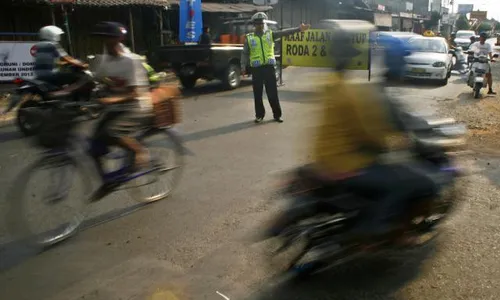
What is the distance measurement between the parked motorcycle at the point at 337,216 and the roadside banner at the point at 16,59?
416 inches

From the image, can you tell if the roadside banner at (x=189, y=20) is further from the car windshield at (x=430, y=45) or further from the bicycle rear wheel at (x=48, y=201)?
the bicycle rear wheel at (x=48, y=201)

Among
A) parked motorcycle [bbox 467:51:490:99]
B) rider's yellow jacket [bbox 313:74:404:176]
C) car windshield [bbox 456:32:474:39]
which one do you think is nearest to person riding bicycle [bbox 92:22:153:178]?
rider's yellow jacket [bbox 313:74:404:176]

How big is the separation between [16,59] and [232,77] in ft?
18.5

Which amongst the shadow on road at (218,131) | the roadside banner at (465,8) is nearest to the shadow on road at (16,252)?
the shadow on road at (218,131)

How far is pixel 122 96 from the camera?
4.41 metres

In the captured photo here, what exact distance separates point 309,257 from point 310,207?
16.4 inches

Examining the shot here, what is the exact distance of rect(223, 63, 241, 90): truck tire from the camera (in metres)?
13.6

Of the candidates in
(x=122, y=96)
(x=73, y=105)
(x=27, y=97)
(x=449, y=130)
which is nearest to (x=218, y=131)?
(x=27, y=97)

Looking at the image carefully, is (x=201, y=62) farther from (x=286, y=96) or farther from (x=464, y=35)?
(x=464, y=35)

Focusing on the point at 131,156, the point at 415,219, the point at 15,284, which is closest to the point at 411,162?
the point at 415,219

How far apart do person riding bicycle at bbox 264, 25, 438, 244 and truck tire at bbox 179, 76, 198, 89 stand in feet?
34.4

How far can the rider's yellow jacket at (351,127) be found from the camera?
3234mm

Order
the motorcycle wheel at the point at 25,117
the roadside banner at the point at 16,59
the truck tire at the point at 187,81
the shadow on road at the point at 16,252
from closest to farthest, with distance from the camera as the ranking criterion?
the shadow on road at the point at 16,252 → the motorcycle wheel at the point at 25,117 → the roadside banner at the point at 16,59 → the truck tire at the point at 187,81

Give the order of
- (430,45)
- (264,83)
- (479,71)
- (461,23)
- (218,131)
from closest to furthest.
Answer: (218,131), (264,83), (479,71), (430,45), (461,23)
